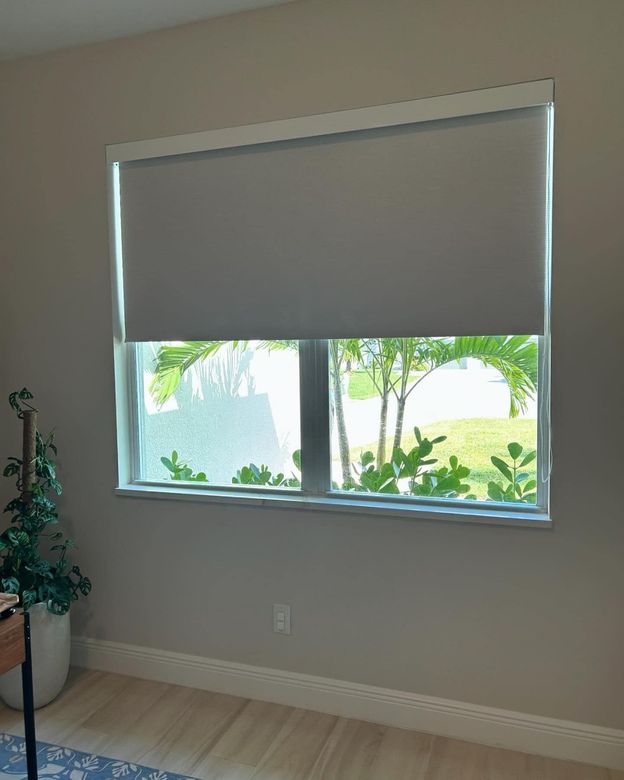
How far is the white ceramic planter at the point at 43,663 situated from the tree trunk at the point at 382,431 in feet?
4.75

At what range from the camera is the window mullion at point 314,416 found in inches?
101

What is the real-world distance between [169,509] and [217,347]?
716mm

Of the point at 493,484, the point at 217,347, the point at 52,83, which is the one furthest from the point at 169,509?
the point at 52,83

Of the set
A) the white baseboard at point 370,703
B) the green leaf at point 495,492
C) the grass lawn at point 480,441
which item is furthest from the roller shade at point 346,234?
the white baseboard at point 370,703

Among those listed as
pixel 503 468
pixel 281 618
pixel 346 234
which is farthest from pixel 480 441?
pixel 281 618

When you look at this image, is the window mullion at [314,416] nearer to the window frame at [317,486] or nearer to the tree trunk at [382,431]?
the window frame at [317,486]

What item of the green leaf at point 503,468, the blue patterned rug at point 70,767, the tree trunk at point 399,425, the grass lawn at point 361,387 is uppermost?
the grass lawn at point 361,387

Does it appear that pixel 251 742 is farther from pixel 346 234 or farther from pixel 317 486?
pixel 346 234

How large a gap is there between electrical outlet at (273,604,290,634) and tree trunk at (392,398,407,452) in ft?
2.55

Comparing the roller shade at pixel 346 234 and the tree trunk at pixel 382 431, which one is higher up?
the roller shade at pixel 346 234

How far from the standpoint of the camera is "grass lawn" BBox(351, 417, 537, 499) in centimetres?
235

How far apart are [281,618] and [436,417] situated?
1.01m

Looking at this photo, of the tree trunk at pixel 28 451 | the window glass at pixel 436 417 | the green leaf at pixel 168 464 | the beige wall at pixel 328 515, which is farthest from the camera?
the green leaf at pixel 168 464

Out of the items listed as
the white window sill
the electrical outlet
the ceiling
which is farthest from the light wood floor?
the ceiling
